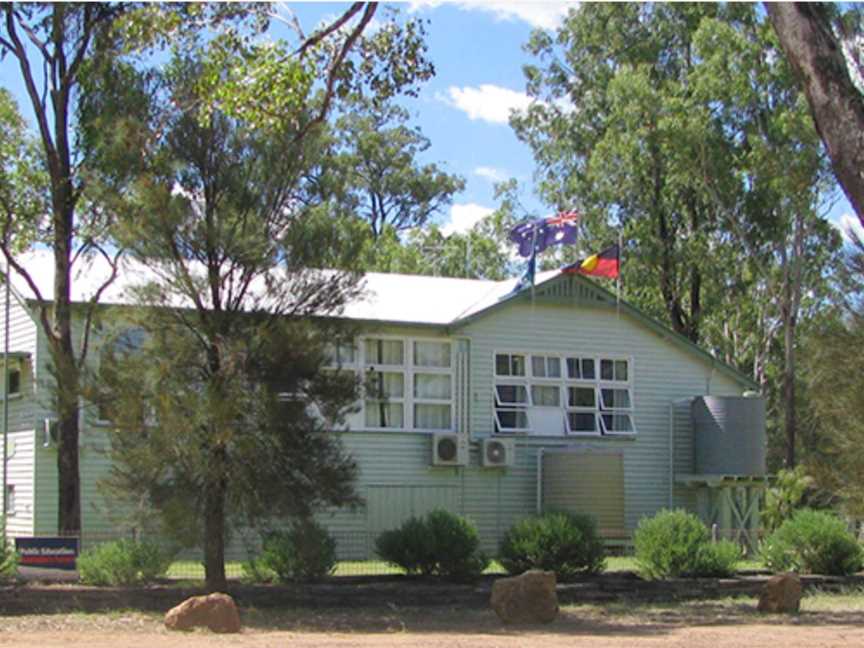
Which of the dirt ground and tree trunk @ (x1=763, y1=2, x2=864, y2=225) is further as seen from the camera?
the dirt ground

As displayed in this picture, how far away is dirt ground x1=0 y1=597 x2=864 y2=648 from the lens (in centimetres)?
1479

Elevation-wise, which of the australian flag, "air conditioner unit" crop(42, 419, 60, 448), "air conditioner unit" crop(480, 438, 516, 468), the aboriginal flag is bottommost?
"air conditioner unit" crop(480, 438, 516, 468)

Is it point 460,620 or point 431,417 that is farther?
point 431,417

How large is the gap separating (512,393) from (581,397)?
169cm

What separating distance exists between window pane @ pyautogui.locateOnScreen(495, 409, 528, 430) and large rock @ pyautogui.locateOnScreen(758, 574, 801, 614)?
10.4 meters

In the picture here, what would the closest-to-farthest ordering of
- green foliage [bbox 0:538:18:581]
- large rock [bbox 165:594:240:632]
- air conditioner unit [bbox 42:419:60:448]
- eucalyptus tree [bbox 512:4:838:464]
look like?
large rock [bbox 165:594:240:632] < green foliage [bbox 0:538:18:581] < air conditioner unit [bbox 42:419:60:448] < eucalyptus tree [bbox 512:4:838:464]

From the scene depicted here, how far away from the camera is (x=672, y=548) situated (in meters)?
21.3

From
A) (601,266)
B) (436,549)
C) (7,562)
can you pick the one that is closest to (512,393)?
(601,266)

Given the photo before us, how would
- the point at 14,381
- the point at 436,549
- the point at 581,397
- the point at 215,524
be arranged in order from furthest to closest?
the point at 581,397 < the point at 14,381 < the point at 436,549 < the point at 215,524

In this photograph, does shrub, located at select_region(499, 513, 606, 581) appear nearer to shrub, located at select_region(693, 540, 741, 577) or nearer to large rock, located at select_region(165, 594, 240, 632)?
shrub, located at select_region(693, 540, 741, 577)

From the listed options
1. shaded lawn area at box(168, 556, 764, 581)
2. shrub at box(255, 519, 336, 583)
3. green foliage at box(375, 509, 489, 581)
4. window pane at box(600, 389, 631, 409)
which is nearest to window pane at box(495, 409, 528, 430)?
window pane at box(600, 389, 631, 409)

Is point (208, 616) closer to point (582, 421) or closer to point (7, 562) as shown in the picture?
point (7, 562)

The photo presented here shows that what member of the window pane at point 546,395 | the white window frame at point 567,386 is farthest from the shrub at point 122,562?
the window pane at point 546,395

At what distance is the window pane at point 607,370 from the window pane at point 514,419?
7.32ft
